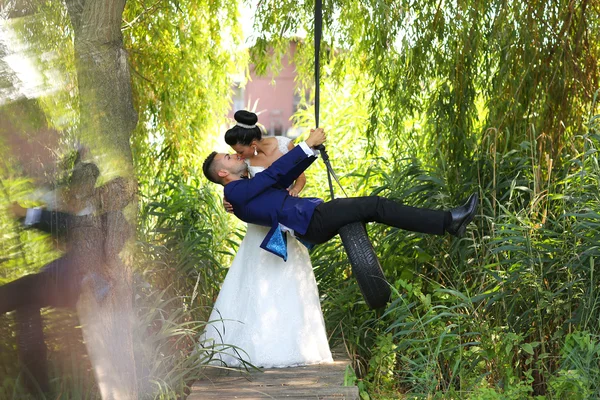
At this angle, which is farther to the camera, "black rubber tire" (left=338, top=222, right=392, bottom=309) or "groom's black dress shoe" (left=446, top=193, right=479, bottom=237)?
"black rubber tire" (left=338, top=222, right=392, bottom=309)

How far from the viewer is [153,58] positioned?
22.8ft

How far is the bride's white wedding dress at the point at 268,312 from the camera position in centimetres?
452

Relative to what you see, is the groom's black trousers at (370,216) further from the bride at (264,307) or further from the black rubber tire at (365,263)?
the bride at (264,307)

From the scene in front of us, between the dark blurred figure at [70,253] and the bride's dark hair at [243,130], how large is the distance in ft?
3.52

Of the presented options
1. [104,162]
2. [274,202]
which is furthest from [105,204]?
[274,202]

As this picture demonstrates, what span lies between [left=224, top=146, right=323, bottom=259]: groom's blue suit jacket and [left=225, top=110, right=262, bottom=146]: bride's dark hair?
0.29 m

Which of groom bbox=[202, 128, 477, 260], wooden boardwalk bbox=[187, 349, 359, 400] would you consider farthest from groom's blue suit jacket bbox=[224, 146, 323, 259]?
wooden boardwalk bbox=[187, 349, 359, 400]

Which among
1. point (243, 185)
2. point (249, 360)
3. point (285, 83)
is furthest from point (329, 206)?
point (285, 83)

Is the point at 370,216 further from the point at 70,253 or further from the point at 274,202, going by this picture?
the point at 70,253

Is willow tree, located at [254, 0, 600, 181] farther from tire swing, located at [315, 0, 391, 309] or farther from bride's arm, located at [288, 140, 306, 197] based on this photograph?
tire swing, located at [315, 0, 391, 309]

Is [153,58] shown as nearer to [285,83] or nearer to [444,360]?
[444,360]

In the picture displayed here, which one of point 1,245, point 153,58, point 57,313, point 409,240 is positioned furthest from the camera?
point 153,58

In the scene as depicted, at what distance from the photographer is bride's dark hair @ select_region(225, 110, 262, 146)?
4.75m

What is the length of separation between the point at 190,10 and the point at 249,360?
3.67 m
